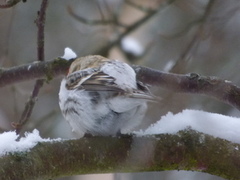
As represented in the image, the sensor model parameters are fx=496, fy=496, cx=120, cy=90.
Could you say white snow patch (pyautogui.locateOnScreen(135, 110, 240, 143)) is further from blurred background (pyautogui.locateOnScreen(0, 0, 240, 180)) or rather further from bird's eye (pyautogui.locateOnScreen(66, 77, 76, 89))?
Result: bird's eye (pyautogui.locateOnScreen(66, 77, 76, 89))

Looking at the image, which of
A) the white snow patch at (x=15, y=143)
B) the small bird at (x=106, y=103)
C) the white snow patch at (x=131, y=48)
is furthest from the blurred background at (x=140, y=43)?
the white snow patch at (x=15, y=143)

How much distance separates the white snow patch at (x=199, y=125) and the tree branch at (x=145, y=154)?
6 cm

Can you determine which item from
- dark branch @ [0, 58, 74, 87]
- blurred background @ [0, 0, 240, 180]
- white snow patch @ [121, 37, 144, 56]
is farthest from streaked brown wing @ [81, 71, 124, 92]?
white snow patch @ [121, 37, 144, 56]

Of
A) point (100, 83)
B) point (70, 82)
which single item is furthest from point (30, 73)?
point (100, 83)

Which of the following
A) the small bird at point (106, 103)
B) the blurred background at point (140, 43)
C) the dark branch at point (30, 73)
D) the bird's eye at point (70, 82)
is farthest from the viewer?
the blurred background at point (140, 43)

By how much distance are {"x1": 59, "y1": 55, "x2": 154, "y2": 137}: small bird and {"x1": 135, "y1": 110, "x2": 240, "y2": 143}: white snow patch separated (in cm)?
11

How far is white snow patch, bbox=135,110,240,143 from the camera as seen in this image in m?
1.68

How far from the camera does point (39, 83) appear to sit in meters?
2.42

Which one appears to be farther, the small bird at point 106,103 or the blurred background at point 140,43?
the blurred background at point 140,43

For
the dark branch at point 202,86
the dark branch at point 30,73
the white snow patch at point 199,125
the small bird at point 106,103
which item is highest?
the dark branch at point 30,73

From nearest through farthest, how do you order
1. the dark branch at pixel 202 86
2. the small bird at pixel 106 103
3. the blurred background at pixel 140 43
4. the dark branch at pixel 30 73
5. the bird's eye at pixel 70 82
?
the small bird at pixel 106 103
the dark branch at pixel 202 86
the bird's eye at pixel 70 82
the dark branch at pixel 30 73
the blurred background at pixel 140 43

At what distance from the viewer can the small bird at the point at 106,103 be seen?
71.5 inches

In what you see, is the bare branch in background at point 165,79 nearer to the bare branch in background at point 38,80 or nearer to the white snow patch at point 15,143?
the bare branch in background at point 38,80

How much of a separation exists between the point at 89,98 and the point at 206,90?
0.50 m
